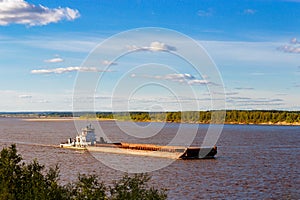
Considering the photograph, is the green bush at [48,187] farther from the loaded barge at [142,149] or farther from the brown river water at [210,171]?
the loaded barge at [142,149]

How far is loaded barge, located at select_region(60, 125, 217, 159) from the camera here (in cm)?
6966

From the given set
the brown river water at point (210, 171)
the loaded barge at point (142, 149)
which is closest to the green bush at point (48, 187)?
the brown river water at point (210, 171)

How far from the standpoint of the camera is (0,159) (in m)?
22.8

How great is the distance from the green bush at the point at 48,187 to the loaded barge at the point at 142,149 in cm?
4668

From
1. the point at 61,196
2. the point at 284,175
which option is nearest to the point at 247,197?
the point at 284,175

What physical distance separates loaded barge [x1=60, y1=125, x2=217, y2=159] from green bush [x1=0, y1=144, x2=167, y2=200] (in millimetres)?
46682

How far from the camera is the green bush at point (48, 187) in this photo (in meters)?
20.5

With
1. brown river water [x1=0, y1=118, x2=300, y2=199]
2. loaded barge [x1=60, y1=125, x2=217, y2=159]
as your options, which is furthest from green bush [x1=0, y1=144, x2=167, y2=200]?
loaded barge [x1=60, y1=125, x2=217, y2=159]

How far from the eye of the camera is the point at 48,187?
22.2 m

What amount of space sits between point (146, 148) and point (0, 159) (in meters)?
57.0

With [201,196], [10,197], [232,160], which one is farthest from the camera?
[232,160]

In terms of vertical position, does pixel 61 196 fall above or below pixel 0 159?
below

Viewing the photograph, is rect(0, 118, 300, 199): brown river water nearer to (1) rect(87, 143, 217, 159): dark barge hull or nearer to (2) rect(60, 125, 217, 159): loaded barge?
(1) rect(87, 143, 217, 159): dark barge hull

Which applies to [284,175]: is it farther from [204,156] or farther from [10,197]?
[10,197]
